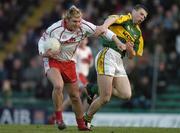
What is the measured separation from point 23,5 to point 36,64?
16.9 ft

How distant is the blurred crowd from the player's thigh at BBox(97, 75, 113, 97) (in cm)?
533

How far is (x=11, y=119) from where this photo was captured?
21.9 metres

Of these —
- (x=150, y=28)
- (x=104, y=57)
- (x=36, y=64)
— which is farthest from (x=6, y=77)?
(x=104, y=57)

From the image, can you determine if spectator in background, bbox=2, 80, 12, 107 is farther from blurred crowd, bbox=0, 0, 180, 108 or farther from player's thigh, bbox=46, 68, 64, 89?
player's thigh, bbox=46, 68, 64, 89

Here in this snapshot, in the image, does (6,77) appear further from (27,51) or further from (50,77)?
(50,77)

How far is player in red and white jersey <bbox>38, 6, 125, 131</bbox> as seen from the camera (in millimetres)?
12930

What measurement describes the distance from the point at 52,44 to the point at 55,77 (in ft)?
1.88

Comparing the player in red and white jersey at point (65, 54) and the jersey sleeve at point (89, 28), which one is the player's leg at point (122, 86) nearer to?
the player in red and white jersey at point (65, 54)

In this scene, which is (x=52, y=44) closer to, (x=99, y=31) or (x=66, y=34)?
(x=66, y=34)

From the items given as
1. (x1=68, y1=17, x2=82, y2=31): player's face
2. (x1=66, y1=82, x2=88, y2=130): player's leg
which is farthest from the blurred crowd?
(x1=68, y1=17, x2=82, y2=31): player's face

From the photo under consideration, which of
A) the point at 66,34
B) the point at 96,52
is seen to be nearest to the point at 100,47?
the point at 96,52

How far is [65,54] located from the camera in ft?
43.5

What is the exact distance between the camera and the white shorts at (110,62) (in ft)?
45.4

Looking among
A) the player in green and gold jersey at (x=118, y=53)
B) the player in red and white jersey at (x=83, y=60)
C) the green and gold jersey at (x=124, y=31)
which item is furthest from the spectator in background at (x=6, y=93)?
the green and gold jersey at (x=124, y=31)
